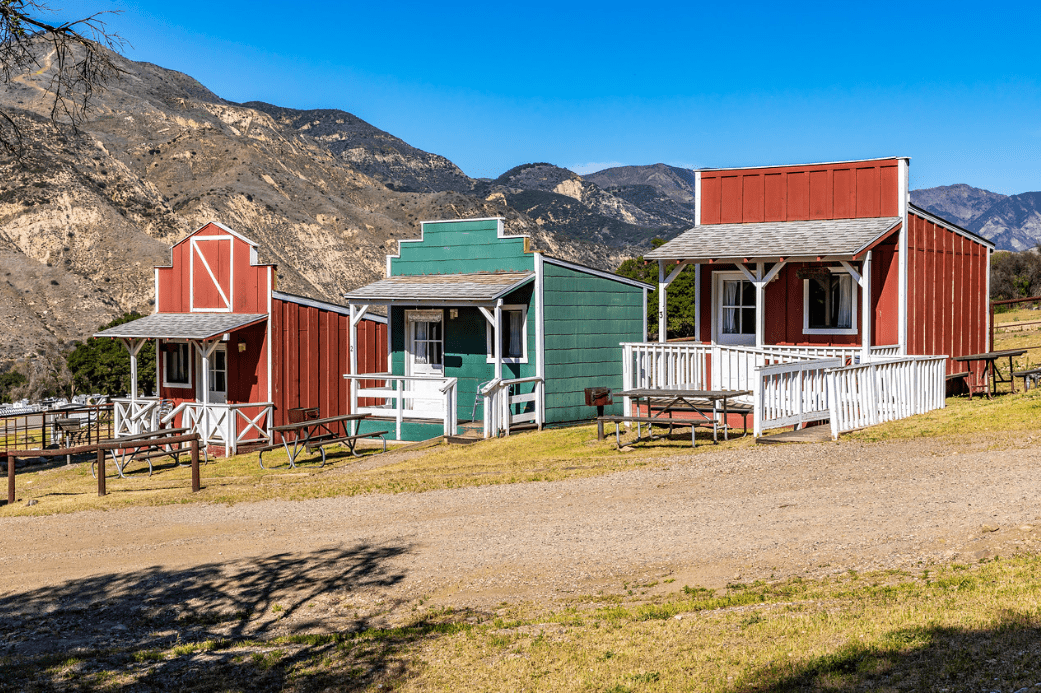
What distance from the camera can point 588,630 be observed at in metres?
7.14

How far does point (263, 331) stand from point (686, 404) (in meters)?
11.4

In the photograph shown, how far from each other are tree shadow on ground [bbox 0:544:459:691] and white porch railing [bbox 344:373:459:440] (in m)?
10.0

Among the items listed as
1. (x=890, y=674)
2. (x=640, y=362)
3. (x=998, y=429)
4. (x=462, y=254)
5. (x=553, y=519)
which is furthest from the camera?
(x=462, y=254)

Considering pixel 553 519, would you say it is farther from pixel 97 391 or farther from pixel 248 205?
pixel 248 205

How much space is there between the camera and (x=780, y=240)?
19.3 metres

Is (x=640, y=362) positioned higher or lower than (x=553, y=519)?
higher

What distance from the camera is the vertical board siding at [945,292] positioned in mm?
19797

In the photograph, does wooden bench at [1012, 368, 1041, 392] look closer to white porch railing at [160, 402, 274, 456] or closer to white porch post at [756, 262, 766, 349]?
white porch post at [756, 262, 766, 349]

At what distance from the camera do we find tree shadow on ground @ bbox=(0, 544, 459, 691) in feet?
22.7

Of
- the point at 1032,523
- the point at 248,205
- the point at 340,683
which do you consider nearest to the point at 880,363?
the point at 1032,523

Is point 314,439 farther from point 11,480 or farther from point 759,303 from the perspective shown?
point 759,303

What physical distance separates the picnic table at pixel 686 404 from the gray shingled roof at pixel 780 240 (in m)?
3.23

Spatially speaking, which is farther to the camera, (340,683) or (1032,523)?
(1032,523)

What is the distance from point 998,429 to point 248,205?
81.9 m
